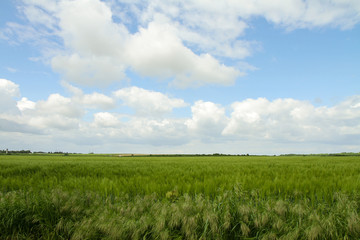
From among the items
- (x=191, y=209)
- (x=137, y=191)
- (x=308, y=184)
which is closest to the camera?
(x=191, y=209)

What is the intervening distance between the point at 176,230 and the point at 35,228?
5.49 feet

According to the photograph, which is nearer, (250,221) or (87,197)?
(250,221)

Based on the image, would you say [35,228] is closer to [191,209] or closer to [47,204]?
[47,204]

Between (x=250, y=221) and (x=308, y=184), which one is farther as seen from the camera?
(x=308, y=184)

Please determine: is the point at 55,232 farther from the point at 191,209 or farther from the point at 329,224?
the point at 329,224

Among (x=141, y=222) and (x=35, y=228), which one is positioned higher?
(x=141, y=222)

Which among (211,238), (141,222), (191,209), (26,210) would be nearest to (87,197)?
(26,210)

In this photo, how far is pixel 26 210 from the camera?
2500 mm

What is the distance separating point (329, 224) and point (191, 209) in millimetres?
1310

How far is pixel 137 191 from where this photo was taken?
12.9 feet

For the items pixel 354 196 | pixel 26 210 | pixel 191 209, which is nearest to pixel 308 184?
pixel 354 196

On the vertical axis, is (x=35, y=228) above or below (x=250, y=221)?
below

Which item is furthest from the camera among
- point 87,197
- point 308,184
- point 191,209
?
point 308,184

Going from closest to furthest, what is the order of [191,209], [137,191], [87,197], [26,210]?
[191,209]
[26,210]
[87,197]
[137,191]
